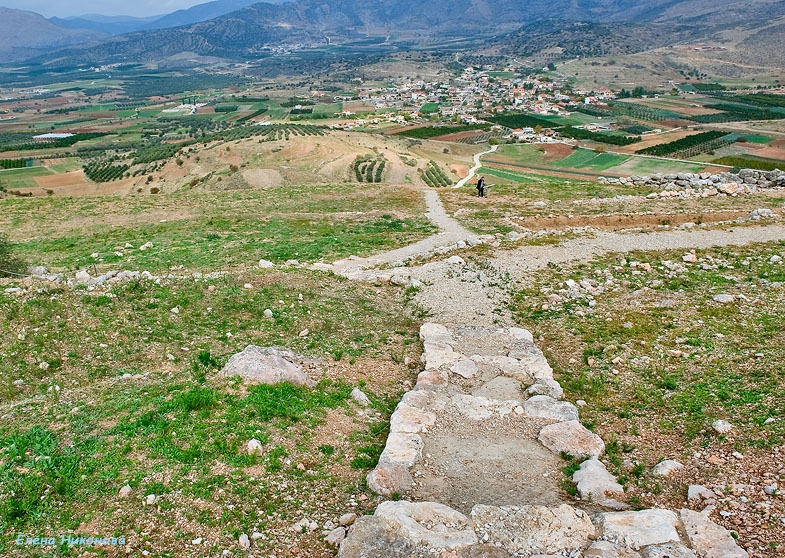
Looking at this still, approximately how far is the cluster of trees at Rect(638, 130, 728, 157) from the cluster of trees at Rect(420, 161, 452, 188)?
47546 mm

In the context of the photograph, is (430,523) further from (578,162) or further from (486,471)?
(578,162)

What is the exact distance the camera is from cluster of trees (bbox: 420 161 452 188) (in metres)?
75.9

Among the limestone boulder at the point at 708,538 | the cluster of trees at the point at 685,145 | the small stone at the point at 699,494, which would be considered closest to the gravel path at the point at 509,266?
the small stone at the point at 699,494

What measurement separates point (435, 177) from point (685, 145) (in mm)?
62530

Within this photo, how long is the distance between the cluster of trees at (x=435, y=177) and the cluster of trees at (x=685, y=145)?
156 feet

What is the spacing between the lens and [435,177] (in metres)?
78.2

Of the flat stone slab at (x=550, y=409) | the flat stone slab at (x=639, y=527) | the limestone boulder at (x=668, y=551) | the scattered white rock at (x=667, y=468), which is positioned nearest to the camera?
the limestone boulder at (x=668, y=551)

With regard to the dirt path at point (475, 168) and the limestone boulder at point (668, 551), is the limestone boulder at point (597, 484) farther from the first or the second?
the dirt path at point (475, 168)

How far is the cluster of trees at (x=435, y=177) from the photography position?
249 ft

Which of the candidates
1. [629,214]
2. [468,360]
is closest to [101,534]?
[468,360]

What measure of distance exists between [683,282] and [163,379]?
2080 cm

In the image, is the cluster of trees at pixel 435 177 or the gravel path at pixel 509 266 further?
the cluster of trees at pixel 435 177

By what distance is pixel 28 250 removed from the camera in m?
33.2

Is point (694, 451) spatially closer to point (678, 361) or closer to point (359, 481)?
point (678, 361)
